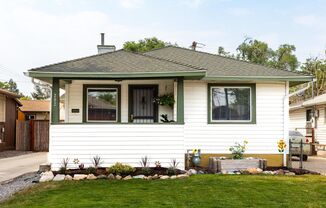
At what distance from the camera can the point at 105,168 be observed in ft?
35.5

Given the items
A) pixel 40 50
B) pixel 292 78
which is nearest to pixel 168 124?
pixel 292 78

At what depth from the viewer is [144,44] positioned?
1647 inches

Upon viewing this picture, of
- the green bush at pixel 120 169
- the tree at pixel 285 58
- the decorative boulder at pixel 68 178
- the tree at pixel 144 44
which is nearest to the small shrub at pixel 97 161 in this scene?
the green bush at pixel 120 169

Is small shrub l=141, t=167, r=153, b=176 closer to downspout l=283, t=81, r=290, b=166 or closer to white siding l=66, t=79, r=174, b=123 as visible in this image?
white siding l=66, t=79, r=174, b=123

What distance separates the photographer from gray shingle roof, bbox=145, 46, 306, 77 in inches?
475

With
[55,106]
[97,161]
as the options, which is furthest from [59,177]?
[55,106]

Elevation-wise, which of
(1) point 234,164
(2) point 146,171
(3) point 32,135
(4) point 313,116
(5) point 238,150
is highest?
(4) point 313,116

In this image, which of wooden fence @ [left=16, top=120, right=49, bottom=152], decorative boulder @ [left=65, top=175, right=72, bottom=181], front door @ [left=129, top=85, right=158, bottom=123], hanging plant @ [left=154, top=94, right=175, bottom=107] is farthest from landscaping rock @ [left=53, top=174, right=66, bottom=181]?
wooden fence @ [left=16, top=120, right=49, bottom=152]

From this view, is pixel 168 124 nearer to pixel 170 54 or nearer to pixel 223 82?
pixel 223 82

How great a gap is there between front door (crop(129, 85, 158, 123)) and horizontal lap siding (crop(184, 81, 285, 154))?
3.78 ft

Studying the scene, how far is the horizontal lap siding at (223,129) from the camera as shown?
11945 millimetres

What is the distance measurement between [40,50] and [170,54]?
1633cm

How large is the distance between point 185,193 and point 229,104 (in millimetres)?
4816

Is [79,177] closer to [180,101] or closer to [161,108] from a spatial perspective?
[180,101]
